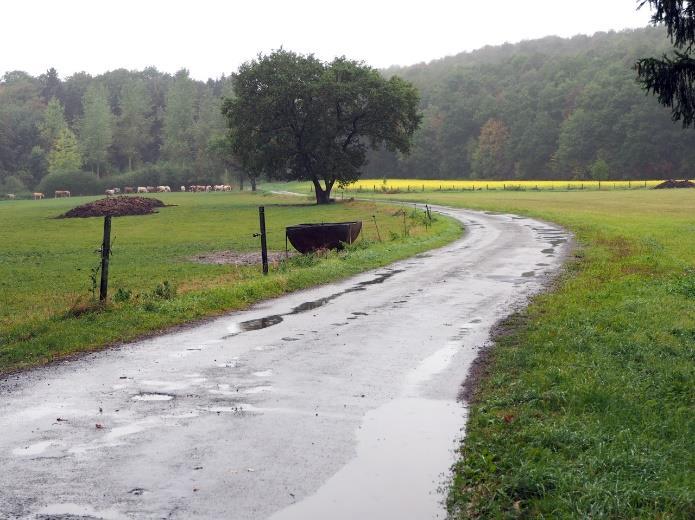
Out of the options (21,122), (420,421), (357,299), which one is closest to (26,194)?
(21,122)

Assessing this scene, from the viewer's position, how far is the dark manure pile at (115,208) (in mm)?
60062

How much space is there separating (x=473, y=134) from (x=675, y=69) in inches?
6361

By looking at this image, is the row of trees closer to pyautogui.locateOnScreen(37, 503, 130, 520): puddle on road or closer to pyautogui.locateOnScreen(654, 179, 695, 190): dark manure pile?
pyautogui.locateOnScreen(654, 179, 695, 190): dark manure pile

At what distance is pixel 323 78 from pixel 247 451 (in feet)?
212

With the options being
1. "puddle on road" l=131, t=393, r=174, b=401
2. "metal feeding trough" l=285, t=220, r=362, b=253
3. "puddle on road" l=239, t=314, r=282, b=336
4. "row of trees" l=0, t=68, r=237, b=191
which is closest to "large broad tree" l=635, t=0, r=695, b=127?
"puddle on road" l=239, t=314, r=282, b=336

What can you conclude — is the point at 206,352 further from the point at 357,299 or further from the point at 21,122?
the point at 21,122

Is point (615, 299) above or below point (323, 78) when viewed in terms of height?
below

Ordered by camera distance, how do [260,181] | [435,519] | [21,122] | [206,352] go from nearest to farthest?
[435,519]
[206,352]
[21,122]
[260,181]

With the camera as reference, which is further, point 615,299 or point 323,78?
point 323,78

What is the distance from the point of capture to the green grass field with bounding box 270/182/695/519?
5934 mm

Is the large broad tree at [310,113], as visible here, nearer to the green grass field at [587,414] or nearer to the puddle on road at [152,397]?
the green grass field at [587,414]

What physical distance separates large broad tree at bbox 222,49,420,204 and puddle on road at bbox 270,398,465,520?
62.5 m

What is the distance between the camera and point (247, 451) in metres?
7.39

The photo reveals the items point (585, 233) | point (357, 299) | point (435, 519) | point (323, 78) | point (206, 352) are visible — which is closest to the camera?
point (435, 519)
